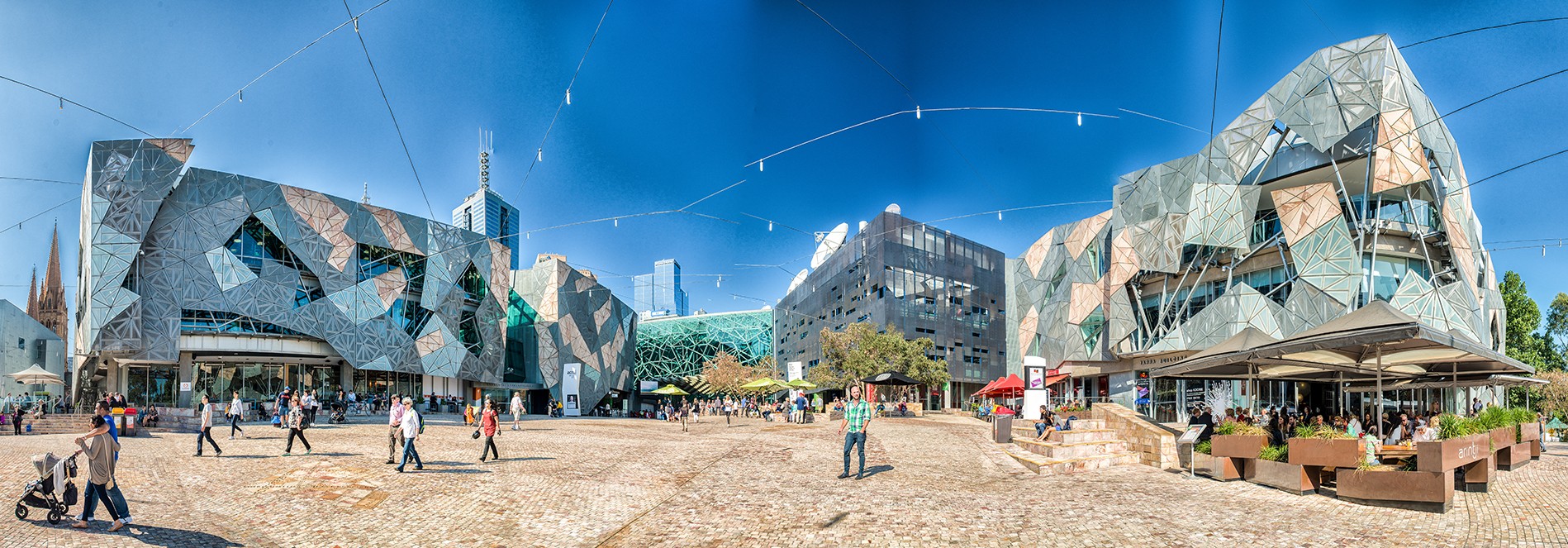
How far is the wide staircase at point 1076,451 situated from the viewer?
53.0ft

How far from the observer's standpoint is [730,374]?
75312 mm

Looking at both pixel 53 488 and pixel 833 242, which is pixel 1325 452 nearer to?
pixel 53 488

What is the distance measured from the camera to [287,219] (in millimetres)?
42719

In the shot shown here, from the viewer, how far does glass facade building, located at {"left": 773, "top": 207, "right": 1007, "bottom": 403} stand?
6944 centimetres

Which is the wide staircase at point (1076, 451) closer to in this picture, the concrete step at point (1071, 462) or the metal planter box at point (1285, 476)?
the concrete step at point (1071, 462)

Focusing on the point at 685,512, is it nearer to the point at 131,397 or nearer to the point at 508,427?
the point at 508,427

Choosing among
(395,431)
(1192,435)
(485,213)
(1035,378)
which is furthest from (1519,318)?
(485,213)

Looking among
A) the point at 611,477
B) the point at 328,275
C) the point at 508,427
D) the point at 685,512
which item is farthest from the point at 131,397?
the point at 685,512

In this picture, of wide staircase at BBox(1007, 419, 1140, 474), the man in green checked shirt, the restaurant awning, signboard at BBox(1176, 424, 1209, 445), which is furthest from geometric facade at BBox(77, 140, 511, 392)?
signboard at BBox(1176, 424, 1209, 445)

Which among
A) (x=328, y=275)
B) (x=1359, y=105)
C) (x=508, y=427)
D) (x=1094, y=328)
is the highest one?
(x=1359, y=105)

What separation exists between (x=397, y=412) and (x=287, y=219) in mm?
31177

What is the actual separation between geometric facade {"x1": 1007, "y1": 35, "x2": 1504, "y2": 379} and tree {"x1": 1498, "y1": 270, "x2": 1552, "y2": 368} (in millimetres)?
18710

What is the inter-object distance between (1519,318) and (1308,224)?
34021mm

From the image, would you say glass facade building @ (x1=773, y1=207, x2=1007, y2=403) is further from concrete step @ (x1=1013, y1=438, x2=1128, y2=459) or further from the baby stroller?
the baby stroller
